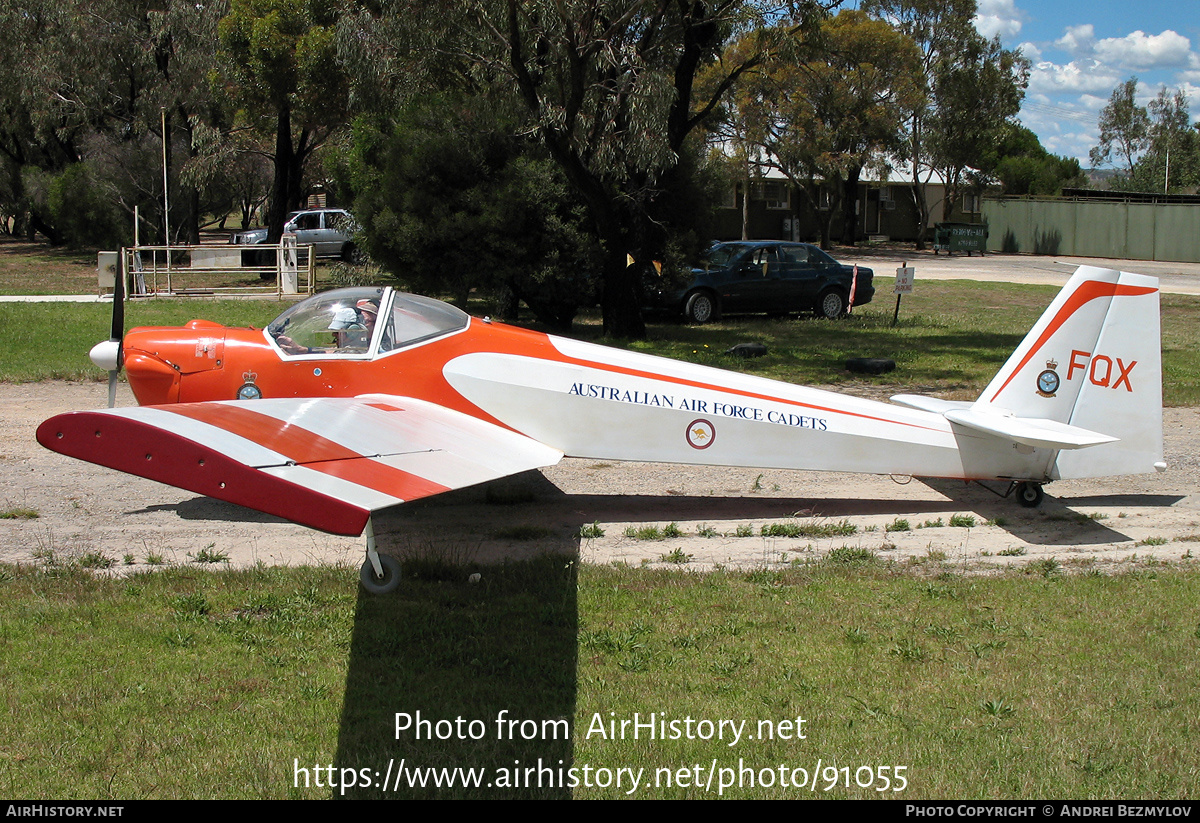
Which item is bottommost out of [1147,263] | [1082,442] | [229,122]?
[1082,442]

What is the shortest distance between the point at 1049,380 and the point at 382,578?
19.0 ft

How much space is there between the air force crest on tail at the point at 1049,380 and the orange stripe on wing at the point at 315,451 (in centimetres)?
547

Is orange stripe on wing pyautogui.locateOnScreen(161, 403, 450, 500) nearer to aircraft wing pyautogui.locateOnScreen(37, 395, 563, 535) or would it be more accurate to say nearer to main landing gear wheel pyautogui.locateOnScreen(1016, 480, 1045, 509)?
aircraft wing pyautogui.locateOnScreen(37, 395, 563, 535)

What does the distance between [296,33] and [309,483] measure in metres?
25.8

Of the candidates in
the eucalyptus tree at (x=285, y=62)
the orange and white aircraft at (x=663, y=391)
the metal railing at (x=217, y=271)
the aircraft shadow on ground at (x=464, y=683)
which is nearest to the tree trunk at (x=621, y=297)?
the metal railing at (x=217, y=271)

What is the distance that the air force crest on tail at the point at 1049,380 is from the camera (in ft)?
26.8

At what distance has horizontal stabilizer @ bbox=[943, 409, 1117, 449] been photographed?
7.49 metres

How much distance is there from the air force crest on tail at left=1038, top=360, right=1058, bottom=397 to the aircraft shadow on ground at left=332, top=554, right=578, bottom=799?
14.5ft

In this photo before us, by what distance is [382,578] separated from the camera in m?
6.24

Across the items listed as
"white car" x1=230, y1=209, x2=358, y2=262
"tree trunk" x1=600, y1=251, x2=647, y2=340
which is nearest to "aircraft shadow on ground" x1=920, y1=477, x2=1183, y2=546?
"tree trunk" x1=600, y1=251, x2=647, y2=340

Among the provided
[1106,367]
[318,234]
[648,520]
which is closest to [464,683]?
[648,520]
